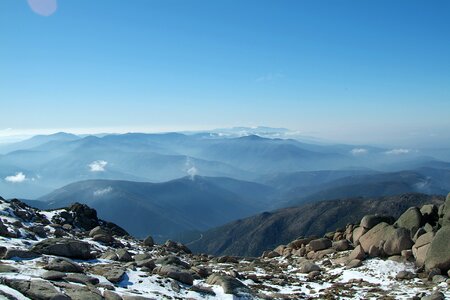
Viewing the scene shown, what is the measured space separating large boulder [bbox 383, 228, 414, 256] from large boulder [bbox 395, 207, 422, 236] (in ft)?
6.74

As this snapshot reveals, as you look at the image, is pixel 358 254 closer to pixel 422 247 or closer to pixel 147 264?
pixel 422 247

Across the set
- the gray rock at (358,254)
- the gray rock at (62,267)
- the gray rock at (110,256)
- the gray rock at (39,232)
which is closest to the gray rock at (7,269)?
the gray rock at (62,267)

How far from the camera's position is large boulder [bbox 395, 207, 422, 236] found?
115ft

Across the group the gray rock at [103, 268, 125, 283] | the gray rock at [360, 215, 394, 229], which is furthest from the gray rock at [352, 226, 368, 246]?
the gray rock at [103, 268, 125, 283]

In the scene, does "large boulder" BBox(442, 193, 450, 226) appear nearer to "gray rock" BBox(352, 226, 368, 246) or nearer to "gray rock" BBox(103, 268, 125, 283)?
"gray rock" BBox(352, 226, 368, 246)

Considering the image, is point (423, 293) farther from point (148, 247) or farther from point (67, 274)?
point (148, 247)

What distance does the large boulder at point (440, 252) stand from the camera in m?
26.7

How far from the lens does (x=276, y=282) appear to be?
87.4 ft

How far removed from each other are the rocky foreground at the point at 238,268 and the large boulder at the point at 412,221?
0.28ft

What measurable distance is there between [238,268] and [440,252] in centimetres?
1554

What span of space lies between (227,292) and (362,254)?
17053mm

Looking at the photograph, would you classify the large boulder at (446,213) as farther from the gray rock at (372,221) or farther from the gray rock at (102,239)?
the gray rock at (102,239)

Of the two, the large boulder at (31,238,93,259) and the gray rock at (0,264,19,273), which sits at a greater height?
the gray rock at (0,264,19,273)

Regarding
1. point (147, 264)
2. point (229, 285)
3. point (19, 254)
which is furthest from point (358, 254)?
point (19, 254)
